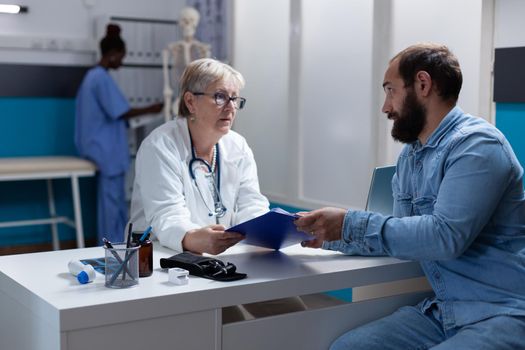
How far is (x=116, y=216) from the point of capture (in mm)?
5172

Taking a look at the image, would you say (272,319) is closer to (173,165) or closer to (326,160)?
(173,165)

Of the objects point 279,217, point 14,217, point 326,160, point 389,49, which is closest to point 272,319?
point 279,217

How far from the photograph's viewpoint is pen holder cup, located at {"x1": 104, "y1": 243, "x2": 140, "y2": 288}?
1.73 m

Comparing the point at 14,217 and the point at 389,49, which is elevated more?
the point at 389,49

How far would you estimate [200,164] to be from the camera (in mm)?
2555

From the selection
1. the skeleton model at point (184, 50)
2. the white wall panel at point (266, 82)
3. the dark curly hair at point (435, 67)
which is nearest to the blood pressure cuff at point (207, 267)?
the dark curly hair at point (435, 67)

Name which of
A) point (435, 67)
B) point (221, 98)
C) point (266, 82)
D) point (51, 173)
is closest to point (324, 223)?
point (435, 67)

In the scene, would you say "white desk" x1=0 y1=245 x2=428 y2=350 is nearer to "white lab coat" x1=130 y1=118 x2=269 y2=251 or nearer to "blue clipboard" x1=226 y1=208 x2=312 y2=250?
"blue clipboard" x1=226 y1=208 x2=312 y2=250

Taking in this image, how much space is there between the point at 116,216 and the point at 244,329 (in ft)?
11.5

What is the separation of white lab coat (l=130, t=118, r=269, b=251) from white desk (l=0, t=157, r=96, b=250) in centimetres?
222

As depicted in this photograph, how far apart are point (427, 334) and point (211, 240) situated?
63cm

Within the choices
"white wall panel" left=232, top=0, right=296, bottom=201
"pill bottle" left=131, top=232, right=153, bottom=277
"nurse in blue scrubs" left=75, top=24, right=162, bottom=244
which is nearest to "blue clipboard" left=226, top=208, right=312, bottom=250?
"pill bottle" left=131, top=232, right=153, bottom=277

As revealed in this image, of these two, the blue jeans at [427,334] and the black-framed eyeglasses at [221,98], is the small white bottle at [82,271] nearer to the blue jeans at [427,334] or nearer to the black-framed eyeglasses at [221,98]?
the blue jeans at [427,334]

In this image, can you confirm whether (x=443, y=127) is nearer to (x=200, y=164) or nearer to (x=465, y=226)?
(x=465, y=226)
